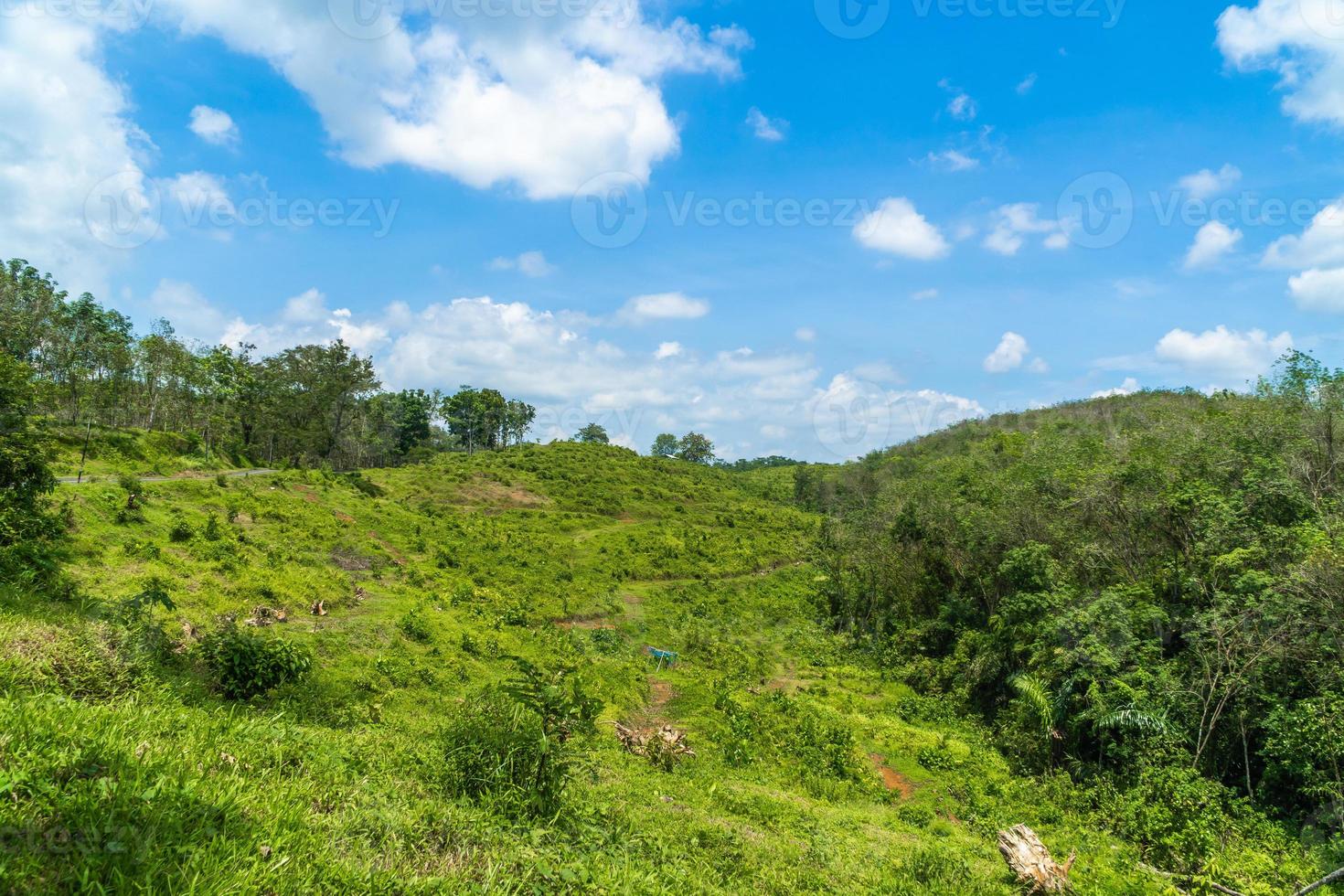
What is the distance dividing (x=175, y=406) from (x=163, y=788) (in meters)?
70.5

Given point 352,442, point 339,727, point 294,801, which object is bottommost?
point 339,727

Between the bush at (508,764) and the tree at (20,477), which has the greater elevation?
the tree at (20,477)

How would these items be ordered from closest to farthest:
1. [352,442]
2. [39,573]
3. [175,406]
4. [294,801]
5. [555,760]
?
1. [294,801]
2. [555,760]
3. [39,573]
4. [175,406]
5. [352,442]

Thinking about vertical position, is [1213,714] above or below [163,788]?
below

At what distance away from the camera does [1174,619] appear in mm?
14930

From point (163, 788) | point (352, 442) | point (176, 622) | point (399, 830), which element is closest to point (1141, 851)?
point (399, 830)

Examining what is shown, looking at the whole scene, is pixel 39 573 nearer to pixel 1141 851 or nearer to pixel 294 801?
pixel 294 801

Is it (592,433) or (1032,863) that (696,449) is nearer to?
(592,433)

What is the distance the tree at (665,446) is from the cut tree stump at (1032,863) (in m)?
102

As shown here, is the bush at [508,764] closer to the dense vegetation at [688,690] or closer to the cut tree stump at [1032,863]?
the dense vegetation at [688,690]

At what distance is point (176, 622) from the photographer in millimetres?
12000

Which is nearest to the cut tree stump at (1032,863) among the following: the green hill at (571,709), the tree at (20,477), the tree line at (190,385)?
the green hill at (571,709)

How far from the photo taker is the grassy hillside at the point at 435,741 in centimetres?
435

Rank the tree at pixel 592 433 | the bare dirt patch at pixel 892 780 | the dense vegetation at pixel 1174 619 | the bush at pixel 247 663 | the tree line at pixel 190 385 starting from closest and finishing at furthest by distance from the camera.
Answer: the bush at pixel 247 663 → the dense vegetation at pixel 1174 619 → the bare dirt patch at pixel 892 780 → the tree line at pixel 190 385 → the tree at pixel 592 433
